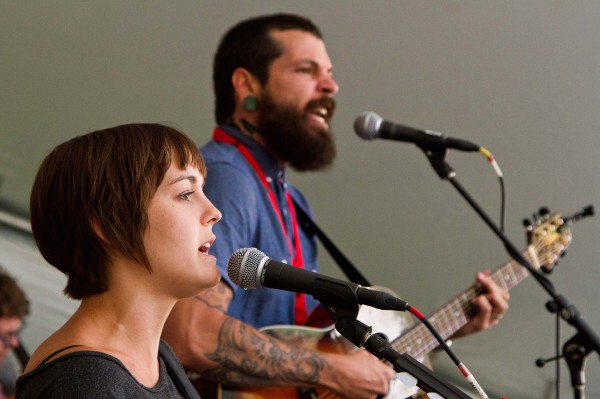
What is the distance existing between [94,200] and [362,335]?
562 millimetres

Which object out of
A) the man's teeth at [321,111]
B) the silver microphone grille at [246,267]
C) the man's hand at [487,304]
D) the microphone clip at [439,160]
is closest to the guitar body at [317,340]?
the man's hand at [487,304]

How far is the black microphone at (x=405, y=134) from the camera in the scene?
222 cm

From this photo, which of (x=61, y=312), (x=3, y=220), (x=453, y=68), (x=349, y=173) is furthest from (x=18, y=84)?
(x=453, y=68)

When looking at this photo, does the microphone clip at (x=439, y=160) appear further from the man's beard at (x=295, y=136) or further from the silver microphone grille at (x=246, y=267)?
the silver microphone grille at (x=246, y=267)

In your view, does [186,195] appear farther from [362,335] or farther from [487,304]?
[487,304]

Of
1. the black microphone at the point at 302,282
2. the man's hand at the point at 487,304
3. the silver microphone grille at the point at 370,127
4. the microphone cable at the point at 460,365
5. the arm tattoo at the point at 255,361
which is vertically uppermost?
the silver microphone grille at the point at 370,127

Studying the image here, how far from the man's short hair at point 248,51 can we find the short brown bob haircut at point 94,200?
1.28 m

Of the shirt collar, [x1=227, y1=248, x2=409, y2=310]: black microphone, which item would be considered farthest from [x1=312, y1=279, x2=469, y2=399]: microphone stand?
the shirt collar

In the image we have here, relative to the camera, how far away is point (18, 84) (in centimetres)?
377

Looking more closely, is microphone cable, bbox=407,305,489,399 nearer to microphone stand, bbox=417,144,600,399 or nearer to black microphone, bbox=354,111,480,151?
microphone stand, bbox=417,144,600,399

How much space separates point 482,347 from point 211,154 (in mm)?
1770

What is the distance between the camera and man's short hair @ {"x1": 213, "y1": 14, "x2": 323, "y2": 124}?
2.85 metres

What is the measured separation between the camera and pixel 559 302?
7.32 ft

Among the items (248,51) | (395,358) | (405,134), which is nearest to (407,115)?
(248,51)
